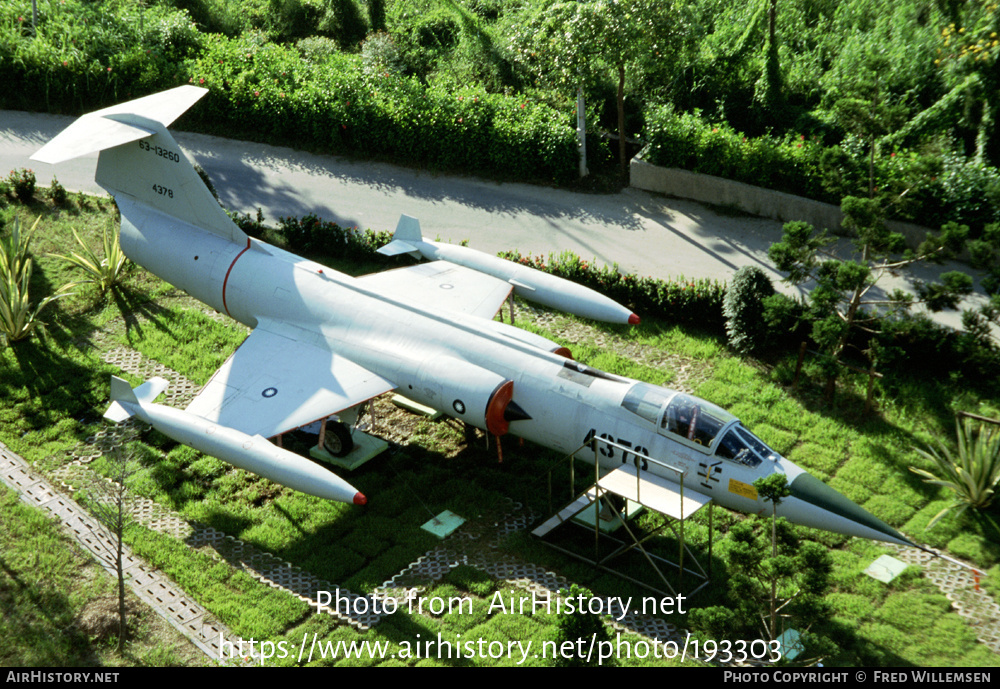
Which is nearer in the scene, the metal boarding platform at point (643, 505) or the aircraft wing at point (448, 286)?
the metal boarding platform at point (643, 505)

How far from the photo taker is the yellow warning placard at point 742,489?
13.1 meters

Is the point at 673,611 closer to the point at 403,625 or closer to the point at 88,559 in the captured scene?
the point at 403,625

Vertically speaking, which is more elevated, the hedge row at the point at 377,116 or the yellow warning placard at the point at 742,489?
the hedge row at the point at 377,116

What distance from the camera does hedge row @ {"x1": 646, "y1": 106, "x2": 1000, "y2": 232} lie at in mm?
21953

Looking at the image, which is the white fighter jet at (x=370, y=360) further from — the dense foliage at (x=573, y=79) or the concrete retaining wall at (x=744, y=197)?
the concrete retaining wall at (x=744, y=197)

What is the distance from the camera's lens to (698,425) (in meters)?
13.5

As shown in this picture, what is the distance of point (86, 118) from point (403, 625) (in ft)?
41.3

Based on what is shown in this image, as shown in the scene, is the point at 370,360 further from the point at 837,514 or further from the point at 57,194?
the point at 57,194

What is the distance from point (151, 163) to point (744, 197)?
1607cm

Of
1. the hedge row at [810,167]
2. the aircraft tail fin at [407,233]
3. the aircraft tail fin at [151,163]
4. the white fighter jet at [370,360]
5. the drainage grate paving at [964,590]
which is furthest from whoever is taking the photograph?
the hedge row at [810,167]

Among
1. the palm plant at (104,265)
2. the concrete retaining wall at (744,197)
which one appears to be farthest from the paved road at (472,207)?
the palm plant at (104,265)

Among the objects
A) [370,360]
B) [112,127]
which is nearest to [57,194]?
[112,127]

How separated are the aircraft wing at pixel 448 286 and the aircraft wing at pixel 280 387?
6.94 feet

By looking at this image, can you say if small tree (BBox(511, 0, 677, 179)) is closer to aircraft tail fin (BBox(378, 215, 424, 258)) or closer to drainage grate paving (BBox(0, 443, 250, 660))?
aircraft tail fin (BBox(378, 215, 424, 258))
